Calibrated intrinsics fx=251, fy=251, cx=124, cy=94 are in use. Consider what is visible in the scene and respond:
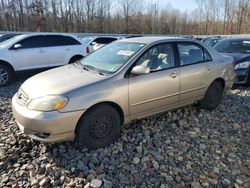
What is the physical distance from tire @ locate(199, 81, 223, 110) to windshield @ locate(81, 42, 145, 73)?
5.84 feet

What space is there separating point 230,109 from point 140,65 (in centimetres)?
249

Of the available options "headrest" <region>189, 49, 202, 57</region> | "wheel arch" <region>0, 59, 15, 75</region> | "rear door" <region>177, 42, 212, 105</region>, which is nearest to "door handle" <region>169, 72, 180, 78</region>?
"rear door" <region>177, 42, 212, 105</region>

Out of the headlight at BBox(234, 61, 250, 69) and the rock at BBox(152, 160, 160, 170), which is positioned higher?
the headlight at BBox(234, 61, 250, 69)

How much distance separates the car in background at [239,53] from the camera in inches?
269

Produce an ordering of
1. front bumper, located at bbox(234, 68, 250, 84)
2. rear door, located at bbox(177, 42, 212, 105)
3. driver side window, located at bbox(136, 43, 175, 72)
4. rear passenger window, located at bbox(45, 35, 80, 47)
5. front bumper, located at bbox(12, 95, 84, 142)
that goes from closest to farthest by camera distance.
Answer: front bumper, located at bbox(12, 95, 84, 142) → driver side window, located at bbox(136, 43, 175, 72) → rear door, located at bbox(177, 42, 212, 105) → front bumper, located at bbox(234, 68, 250, 84) → rear passenger window, located at bbox(45, 35, 80, 47)

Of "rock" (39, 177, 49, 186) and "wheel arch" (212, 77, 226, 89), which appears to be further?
"wheel arch" (212, 77, 226, 89)

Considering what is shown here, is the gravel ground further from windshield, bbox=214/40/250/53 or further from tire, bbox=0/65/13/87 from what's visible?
windshield, bbox=214/40/250/53

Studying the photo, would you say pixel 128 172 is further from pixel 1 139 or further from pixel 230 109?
pixel 230 109

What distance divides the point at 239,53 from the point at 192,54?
3.51m

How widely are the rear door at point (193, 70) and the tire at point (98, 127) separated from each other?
145cm

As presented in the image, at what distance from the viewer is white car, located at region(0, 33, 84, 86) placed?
719 cm

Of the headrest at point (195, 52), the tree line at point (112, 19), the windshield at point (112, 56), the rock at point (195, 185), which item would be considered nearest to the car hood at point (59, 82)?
the windshield at point (112, 56)

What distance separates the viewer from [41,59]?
7.82 metres

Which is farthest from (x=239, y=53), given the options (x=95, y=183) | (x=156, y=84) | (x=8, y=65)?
(x=8, y=65)
